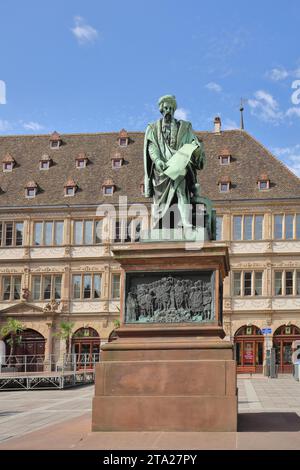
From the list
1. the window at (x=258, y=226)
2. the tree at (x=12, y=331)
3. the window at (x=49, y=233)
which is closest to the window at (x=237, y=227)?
the window at (x=258, y=226)

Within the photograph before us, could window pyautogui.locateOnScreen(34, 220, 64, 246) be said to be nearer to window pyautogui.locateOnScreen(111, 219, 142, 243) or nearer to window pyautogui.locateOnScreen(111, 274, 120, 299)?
window pyautogui.locateOnScreen(111, 219, 142, 243)

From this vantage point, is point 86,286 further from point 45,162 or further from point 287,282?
point 287,282

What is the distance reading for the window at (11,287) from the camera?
46562 millimetres

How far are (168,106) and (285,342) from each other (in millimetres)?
34059

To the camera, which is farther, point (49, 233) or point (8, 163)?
point (8, 163)

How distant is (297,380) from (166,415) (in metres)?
24.6

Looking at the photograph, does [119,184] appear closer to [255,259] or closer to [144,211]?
[144,211]

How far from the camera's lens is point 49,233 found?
154ft

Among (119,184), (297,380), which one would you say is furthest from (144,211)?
(297,380)

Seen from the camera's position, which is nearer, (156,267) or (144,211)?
(156,267)

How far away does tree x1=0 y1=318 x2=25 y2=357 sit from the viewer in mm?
43938

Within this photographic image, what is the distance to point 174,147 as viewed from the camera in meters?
11.7

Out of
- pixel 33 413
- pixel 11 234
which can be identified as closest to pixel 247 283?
pixel 11 234

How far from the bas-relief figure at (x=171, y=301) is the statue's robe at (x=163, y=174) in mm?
1083
